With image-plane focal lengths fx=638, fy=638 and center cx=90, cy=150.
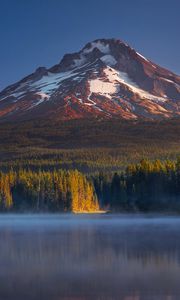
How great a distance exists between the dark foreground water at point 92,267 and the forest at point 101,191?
40748mm

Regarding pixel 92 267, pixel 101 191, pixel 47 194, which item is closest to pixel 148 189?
pixel 47 194

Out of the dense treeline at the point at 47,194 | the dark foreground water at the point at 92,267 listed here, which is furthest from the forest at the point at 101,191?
the dark foreground water at the point at 92,267

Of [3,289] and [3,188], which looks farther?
[3,188]

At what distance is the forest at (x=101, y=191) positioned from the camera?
9975 cm

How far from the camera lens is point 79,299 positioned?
→ 27656 mm

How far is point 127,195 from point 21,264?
68.9 meters

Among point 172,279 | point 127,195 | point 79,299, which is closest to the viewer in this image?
point 79,299

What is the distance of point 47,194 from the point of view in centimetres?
12425

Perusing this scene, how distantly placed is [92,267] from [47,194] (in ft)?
287

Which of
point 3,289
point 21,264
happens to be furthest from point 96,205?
point 3,289

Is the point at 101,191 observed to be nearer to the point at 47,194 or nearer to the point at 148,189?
the point at 47,194

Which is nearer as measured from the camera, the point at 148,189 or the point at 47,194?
the point at 148,189

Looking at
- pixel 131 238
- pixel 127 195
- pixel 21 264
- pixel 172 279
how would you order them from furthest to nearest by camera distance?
pixel 127 195
pixel 131 238
pixel 21 264
pixel 172 279

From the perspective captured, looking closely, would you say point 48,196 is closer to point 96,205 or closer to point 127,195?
point 96,205
